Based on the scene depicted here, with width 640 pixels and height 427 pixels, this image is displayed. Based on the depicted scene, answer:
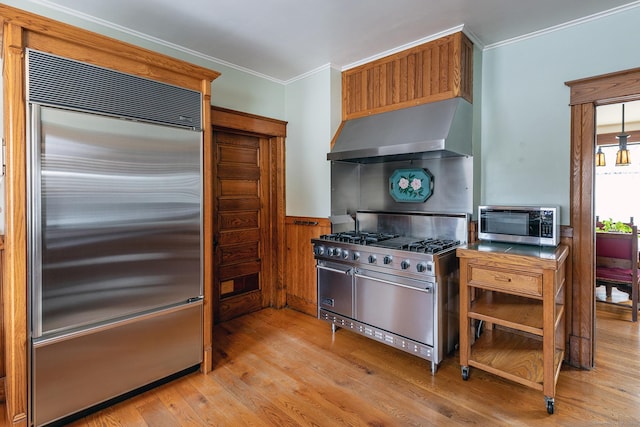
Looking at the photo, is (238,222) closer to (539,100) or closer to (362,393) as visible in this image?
(362,393)

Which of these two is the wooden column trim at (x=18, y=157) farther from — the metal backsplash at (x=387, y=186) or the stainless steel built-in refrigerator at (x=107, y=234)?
the metal backsplash at (x=387, y=186)

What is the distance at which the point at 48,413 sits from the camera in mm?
1833

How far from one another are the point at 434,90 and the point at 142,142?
227 cm

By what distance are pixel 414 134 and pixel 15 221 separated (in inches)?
103

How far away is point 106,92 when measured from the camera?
1951mm

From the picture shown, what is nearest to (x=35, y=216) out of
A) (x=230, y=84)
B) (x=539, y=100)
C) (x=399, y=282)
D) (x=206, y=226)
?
(x=206, y=226)

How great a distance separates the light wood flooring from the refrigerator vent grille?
181cm

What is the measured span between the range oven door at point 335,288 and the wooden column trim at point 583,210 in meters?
1.72

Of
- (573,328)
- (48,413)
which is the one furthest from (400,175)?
(48,413)

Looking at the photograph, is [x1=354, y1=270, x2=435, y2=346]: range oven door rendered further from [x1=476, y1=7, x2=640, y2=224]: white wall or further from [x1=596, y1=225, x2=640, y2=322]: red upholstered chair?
[x1=596, y1=225, x2=640, y2=322]: red upholstered chair

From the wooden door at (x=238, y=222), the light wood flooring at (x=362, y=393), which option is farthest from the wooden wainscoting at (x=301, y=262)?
the light wood flooring at (x=362, y=393)

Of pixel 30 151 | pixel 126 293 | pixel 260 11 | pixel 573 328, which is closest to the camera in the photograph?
pixel 30 151

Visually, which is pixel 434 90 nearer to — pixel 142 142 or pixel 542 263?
pixel 542 263

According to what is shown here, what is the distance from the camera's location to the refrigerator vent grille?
1.75 m
